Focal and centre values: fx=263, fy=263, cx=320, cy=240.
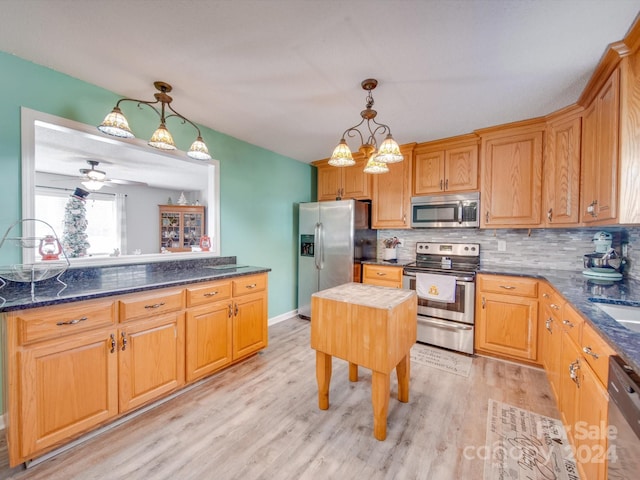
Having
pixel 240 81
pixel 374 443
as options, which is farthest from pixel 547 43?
pixel 374 443

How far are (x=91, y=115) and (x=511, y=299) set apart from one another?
3.93m

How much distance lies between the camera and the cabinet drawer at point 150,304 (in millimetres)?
1701

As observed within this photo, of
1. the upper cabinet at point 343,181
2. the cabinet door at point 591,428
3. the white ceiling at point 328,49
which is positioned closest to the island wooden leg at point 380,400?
the cabinet door at point 591,428

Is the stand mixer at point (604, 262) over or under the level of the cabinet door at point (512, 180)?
under

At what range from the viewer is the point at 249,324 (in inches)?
99.8

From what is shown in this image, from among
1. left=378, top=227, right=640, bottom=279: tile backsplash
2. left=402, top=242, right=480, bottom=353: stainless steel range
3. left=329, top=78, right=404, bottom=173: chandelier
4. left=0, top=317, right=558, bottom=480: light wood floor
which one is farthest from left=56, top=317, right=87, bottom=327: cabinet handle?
left=378, top=227, right=640, bottom=279: tile backsplash

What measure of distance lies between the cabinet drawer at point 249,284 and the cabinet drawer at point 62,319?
0.92 meters

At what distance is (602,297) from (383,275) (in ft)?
6.32

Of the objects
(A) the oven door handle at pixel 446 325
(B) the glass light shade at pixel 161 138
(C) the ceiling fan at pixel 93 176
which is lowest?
(A) the oven door handle at pixel 446 325

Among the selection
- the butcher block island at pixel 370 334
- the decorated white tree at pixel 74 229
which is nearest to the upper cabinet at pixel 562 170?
the butcher block island at pixel 370 334

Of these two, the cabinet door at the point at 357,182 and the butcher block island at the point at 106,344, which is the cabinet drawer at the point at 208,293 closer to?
the butcher block island at the point at 106,344

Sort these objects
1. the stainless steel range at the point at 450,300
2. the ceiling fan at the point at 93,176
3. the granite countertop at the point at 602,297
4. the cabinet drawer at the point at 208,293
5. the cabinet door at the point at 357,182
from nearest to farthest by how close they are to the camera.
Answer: the granite countertop at the point at 602,297 → the cabinet drawer at the point at 208,293 → the stainless steel range at the point at 450,300 → the cabinet door at the point at 357,182 → the ceiling fan at the point at 93,176

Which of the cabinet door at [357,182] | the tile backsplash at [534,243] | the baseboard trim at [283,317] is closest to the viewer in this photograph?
the tile backsplash at [534,243]

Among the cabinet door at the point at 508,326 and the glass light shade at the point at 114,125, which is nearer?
the glass light shade at the point at 114,125
